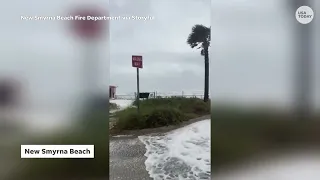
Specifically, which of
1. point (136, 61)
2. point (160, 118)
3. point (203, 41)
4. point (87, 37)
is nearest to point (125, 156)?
point (160, 118)

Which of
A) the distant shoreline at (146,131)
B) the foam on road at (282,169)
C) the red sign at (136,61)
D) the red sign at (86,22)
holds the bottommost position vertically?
the foam on road at (282,169)

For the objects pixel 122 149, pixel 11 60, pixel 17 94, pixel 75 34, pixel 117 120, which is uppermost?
pixel 75 34

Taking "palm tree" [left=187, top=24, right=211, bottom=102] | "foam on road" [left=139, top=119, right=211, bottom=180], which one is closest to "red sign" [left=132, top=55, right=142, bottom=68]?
"palm tree" [left=187, top=24, right=211, bottom=102]

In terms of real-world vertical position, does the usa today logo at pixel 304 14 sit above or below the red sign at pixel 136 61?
above

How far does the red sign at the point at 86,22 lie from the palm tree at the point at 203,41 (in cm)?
63

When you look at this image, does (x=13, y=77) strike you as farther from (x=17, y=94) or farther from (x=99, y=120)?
(x=99, y=120)

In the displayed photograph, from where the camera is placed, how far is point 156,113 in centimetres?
256

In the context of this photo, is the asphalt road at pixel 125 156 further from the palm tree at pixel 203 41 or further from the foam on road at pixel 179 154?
the palm tree at pixel 203 41

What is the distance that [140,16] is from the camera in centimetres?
255

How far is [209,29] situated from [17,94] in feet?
4.55

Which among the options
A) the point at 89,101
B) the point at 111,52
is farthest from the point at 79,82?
the point at 111,52

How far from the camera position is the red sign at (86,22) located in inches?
99.8

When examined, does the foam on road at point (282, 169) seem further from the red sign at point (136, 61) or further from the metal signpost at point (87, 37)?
the metal signpost at point (87, 37)

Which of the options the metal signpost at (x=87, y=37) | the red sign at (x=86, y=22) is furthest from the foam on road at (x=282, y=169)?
the red sign at (x=86, y=22)
